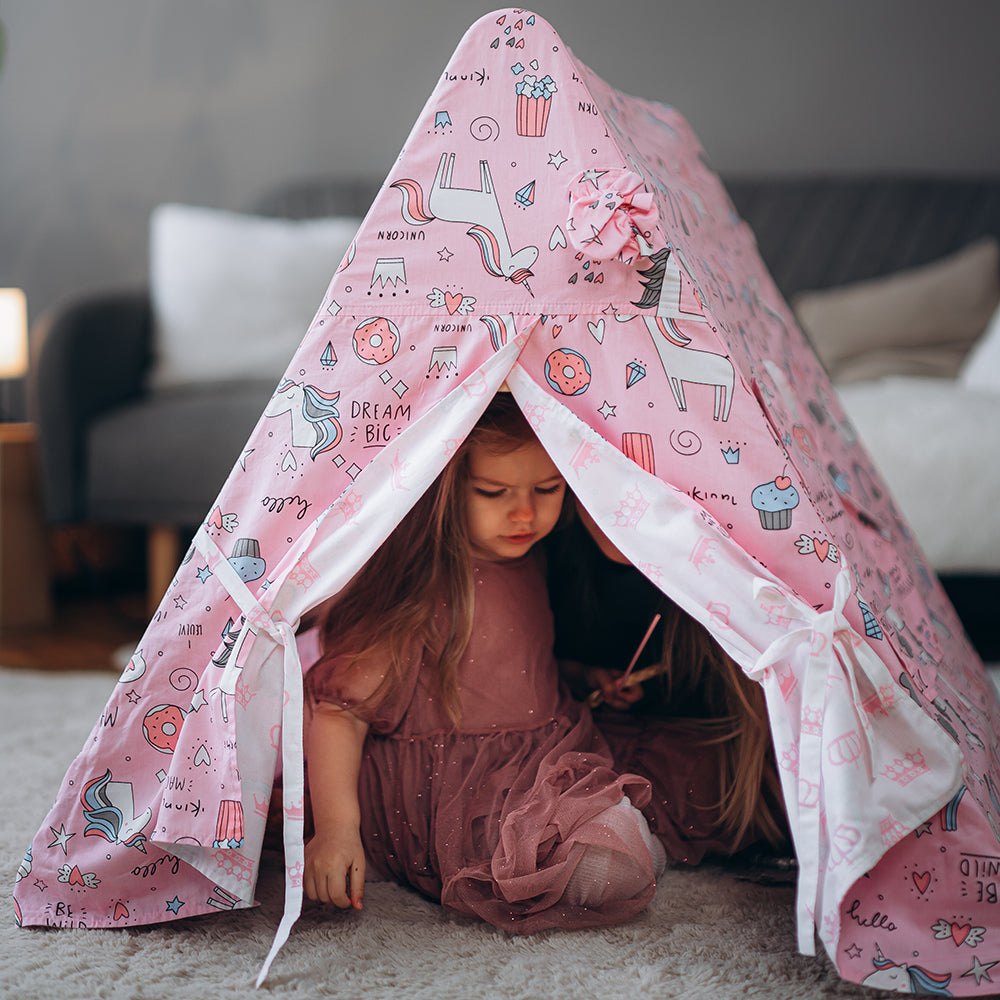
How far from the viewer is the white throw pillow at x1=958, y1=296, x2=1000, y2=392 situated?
183 centimetres

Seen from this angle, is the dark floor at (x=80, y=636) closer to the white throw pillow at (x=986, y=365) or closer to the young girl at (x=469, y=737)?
the young girl at (x=469, y=737)

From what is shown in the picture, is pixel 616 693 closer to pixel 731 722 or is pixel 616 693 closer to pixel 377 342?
pixel 731 722

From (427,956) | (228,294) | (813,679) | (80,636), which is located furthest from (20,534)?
(813,679)

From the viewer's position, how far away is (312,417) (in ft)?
2.96

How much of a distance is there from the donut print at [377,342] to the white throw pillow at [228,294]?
1294mm

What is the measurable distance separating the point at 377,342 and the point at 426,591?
10.8 inches

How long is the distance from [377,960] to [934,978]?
0.44 meters

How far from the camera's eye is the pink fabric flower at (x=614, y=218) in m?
0.84

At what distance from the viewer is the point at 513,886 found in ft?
2.93

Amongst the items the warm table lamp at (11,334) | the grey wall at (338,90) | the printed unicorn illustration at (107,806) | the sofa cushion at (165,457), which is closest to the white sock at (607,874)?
the printed unicorn illustration at (107,806)

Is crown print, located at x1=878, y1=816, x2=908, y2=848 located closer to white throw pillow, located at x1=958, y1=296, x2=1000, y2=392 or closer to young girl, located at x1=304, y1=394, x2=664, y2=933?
young girl, located at x1=304, y1=394, x2=664, y2=933

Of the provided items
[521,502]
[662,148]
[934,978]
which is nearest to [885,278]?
[662,148]

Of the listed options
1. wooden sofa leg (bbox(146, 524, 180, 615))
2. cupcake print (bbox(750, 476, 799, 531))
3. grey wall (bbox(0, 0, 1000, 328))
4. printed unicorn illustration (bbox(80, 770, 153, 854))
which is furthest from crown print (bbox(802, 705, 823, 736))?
grey wall (bbox(0, 0, 1000, 328))

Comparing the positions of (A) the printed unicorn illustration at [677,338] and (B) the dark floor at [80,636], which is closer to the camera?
(A) the printed unicorn illustration at [677,338]
